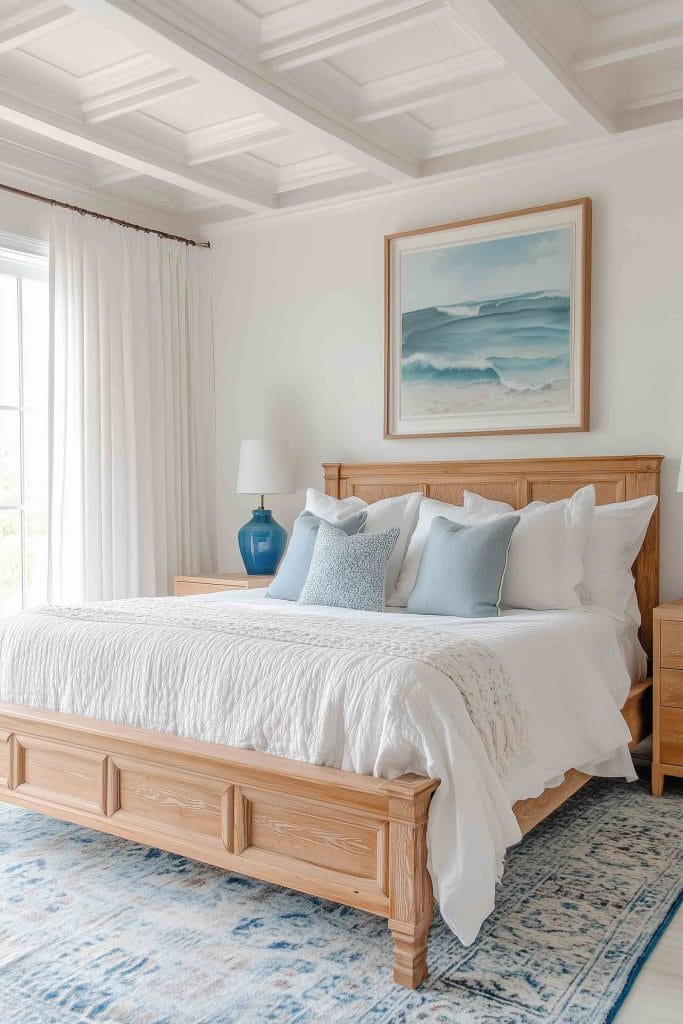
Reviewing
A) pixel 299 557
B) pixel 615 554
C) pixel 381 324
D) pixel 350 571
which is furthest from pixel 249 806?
pixel 381 324

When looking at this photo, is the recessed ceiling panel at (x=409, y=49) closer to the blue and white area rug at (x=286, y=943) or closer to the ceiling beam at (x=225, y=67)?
the ceiling beam at (x=225, y=67)

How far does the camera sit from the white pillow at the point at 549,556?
3.40 meters

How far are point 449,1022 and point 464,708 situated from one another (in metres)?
0.68

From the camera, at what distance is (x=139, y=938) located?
226cm

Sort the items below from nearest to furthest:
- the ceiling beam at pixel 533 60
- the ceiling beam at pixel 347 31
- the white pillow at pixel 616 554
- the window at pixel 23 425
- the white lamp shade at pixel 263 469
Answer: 1. the ceiling beam at pixel 533 60
2. the ceiling beam at pixel 347 31
3. the white pillow at pixel 616 554
4. the window at pixel 23 425
5. the white lamp shade at pixel 263 469

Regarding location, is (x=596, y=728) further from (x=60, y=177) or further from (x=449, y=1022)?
(x=60, y=177)

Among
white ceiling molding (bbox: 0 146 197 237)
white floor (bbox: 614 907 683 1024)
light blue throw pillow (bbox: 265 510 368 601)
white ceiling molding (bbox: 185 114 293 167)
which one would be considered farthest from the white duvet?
white ceiling molding (bbox: 0 146 197 237)

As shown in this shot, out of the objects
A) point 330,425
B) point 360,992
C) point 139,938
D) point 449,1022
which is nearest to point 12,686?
point 139,938

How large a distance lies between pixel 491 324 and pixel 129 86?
1860 millimetres

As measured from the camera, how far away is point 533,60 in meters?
3.14

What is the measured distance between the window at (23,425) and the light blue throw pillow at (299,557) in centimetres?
128

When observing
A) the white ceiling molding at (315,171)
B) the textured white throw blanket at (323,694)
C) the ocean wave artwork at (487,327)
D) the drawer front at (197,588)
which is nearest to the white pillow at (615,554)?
the ocean wave artwork at (487,327)

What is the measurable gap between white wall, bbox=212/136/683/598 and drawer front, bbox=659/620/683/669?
0.49 meters

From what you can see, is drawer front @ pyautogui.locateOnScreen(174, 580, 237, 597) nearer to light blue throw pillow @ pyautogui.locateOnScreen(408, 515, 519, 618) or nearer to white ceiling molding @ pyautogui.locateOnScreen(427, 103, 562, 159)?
light blue throw pillow @ pyautogui.locateOnScreen(408, 515, 519, 618)
